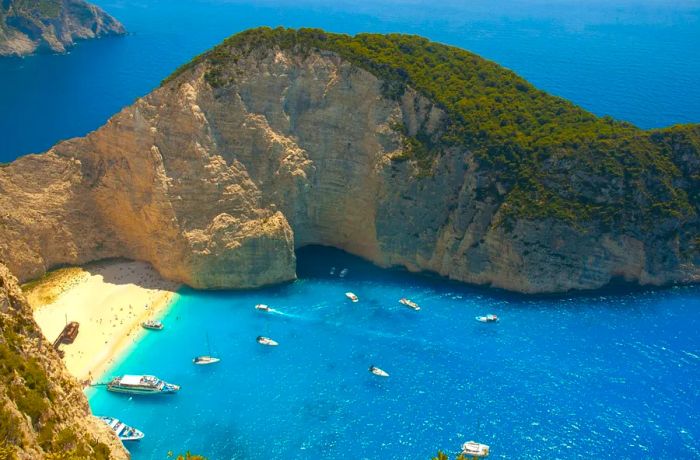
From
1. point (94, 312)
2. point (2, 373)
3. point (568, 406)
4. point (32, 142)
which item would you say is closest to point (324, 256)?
→ point (94, 312)

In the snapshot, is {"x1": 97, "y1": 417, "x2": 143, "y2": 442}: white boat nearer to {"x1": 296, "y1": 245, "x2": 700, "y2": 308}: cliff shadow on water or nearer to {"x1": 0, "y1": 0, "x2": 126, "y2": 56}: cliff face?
{"x1": 296, "y1": 245, "x2": 700, "y2": 308}: cliff shadow on water

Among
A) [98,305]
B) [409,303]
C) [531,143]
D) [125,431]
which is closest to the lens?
[125,431]

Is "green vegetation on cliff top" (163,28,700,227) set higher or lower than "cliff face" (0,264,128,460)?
higher

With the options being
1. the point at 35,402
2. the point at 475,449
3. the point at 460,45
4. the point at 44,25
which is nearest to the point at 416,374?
the point at 475,449

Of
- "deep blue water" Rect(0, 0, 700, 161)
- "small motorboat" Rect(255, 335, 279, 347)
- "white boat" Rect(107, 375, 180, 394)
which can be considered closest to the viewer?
"white boat" Rect(107, 375, 180, 394)

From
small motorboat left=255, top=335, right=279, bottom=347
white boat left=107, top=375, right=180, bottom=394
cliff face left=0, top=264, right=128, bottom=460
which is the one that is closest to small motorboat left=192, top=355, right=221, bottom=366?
white boat left=107, top=375, right=180, bottom=394

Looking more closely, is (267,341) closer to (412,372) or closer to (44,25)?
(412,372)

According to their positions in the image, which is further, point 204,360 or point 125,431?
point 204,360

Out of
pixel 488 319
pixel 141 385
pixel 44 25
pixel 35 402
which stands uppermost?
pixel 44 25
